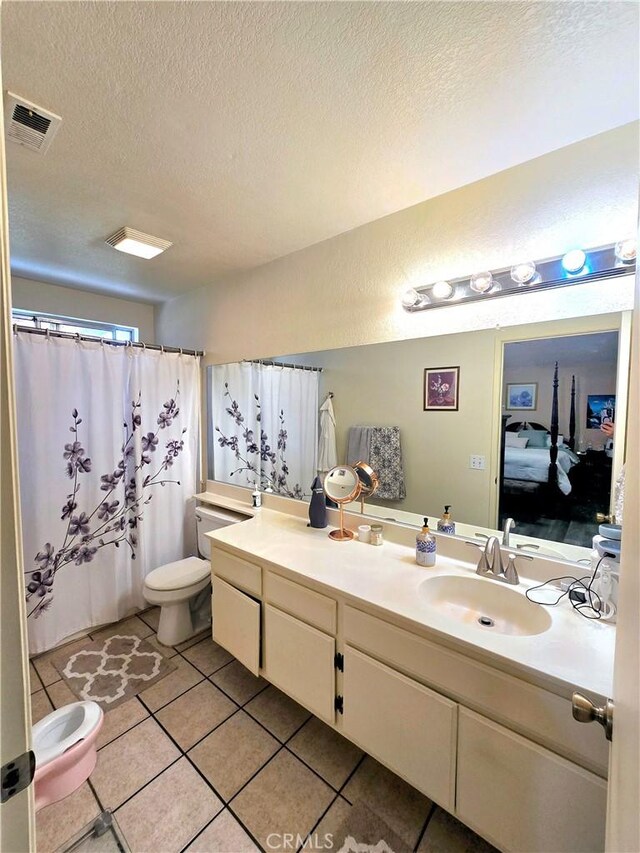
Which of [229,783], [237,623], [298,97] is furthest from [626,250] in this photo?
[229,783]

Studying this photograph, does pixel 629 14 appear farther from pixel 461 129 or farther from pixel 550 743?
pixel 550 743

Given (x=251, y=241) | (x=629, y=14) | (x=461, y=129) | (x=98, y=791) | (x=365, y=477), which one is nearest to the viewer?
(x=629, y=14)

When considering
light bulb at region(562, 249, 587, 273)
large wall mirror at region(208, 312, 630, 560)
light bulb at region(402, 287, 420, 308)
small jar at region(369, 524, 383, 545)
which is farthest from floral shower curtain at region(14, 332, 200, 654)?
light bulb at region(562, 249, 587, 273)

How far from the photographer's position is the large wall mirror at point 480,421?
123 cm

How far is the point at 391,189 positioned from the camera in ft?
4.89

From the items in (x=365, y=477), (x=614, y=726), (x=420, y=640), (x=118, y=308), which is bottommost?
(x=420, y=640)

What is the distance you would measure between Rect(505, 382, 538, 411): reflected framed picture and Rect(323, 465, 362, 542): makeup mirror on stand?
793 millimetres

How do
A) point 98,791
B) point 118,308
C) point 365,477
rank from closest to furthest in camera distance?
point 98,791 → point 365,477 → point 118,308

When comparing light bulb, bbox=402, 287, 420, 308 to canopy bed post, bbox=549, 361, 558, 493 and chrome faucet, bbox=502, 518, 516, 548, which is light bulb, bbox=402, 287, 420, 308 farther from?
chrome faucet, bbox=502, 518, 516, 548

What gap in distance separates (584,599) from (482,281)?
3.98 feet

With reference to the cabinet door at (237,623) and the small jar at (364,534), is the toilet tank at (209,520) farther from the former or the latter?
the small jar at (364,534)

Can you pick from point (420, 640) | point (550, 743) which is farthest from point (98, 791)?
point (550, 743)

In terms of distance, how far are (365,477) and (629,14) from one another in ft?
5.50

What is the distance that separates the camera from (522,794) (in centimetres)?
92
